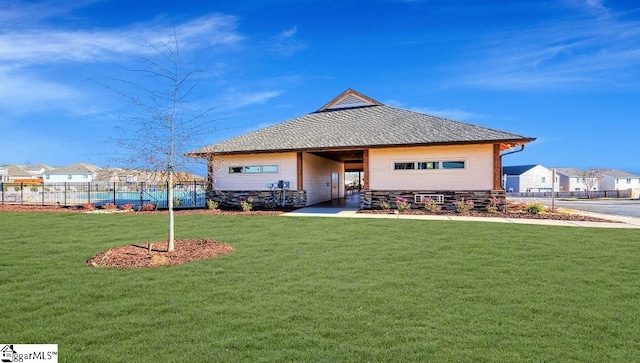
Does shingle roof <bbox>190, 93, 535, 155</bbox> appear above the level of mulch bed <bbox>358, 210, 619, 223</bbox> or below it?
above

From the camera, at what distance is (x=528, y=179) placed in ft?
185

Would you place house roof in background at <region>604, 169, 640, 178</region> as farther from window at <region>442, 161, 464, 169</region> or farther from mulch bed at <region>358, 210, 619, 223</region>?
window at <region>442, 161, 464, 169</region>

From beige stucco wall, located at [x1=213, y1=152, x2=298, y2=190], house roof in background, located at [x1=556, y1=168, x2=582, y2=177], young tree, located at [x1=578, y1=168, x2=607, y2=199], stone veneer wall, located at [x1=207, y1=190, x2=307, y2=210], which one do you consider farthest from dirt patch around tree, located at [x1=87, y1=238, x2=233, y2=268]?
house roof in background, located at [x1=556, y1=168, x2=582, y2=177]

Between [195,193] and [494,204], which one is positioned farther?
[195,193]

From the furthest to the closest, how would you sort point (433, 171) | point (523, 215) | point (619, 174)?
point (619, 174)
point (433, 171)
point (523, 215)

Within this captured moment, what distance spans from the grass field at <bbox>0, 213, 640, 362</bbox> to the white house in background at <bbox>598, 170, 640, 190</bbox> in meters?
72.2

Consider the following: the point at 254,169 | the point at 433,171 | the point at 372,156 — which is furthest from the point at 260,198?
the point at 433,171

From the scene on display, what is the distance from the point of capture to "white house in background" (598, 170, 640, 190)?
6388cm

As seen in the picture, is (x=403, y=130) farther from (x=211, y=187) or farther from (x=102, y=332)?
(x=102, y=332)

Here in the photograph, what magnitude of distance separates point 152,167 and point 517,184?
197 feet

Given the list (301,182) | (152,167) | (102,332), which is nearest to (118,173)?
(152,167)

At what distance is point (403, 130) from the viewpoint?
1728 centimetres

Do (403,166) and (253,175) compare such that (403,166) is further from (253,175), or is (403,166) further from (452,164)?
(253,175)

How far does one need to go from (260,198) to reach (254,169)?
1.58m
